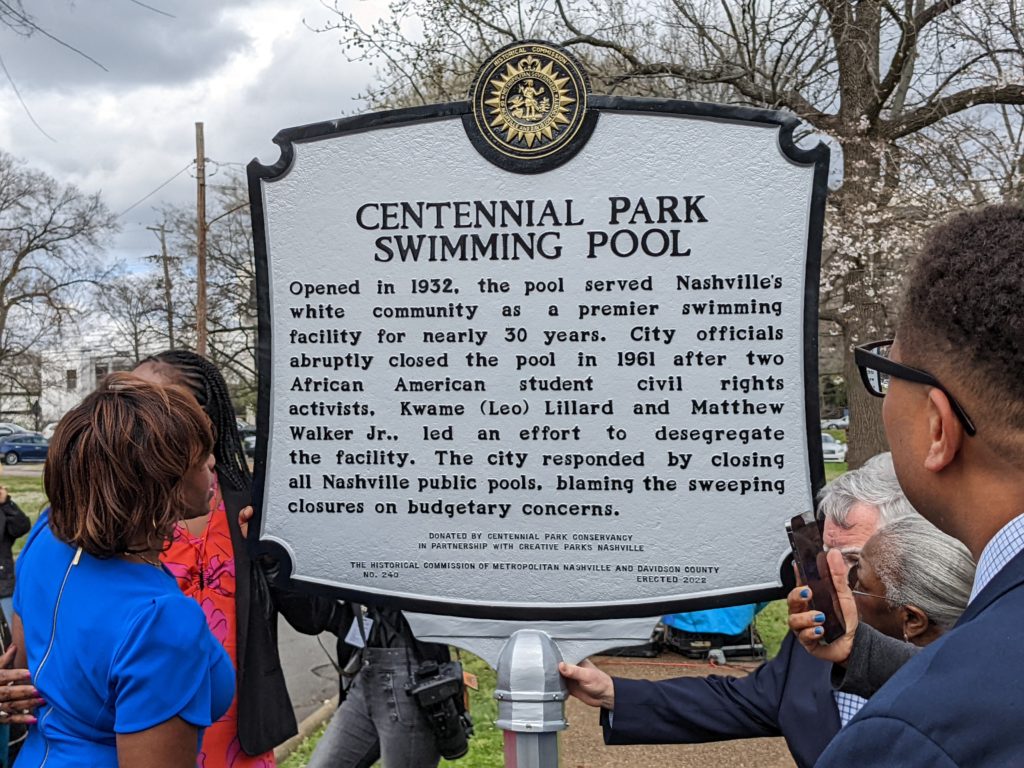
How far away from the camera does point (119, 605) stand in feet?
5.88

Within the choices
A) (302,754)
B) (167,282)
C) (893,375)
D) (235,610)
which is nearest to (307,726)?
(302,754)

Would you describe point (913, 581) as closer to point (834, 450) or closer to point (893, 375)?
point (893, 375)

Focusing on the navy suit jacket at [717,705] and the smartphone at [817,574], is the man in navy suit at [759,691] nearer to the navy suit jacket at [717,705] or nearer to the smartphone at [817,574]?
the navy suit jacket at [717,705]

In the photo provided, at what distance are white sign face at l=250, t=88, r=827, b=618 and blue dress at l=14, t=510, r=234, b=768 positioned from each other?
692 millimetres

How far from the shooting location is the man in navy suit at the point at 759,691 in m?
2.28

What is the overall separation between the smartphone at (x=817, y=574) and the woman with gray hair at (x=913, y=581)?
7.8 inches

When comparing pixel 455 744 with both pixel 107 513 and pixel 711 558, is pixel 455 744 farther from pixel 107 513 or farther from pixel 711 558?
pixel 107 513

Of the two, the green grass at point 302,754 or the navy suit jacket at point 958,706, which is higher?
the navy suit jacket at point 958,706

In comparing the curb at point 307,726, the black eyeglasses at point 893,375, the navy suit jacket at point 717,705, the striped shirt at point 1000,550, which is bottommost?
the curb at point 307,726

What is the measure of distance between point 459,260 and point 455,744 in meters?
1.80

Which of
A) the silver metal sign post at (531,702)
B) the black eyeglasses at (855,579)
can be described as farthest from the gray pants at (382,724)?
the black eyeglasses at (855,579)

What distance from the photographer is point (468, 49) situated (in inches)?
464

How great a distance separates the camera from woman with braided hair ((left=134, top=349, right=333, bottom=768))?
2.63 meters

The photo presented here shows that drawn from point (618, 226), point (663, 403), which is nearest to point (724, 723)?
point (663, 403)
